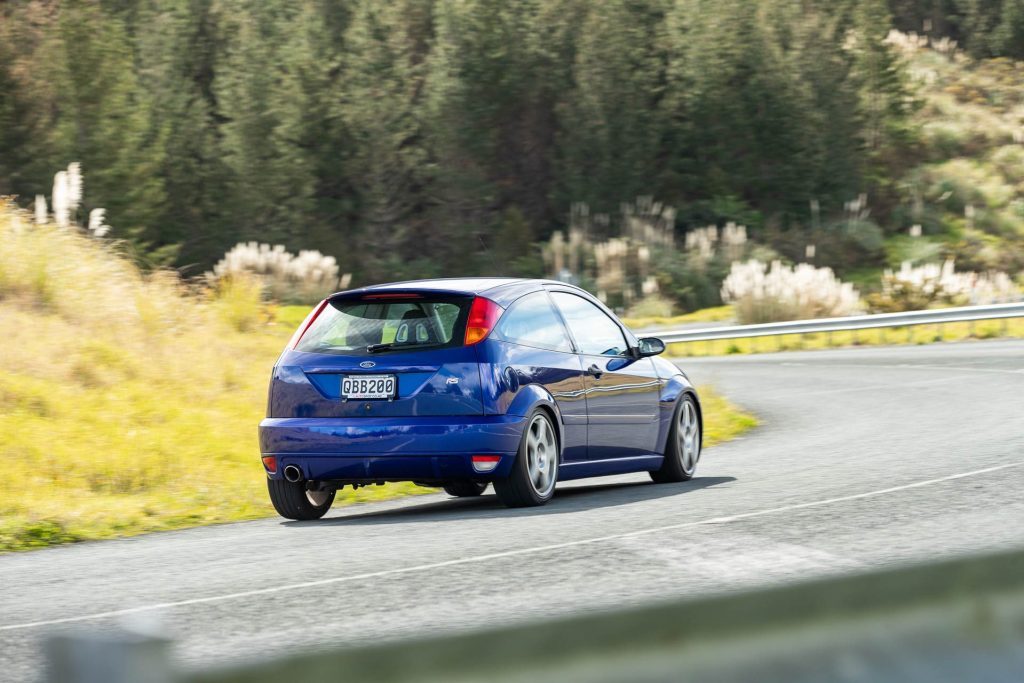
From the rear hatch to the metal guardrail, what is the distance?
1886 centimetres

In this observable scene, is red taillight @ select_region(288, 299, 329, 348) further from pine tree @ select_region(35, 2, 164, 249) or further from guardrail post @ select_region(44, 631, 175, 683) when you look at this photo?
pine tree @ select_region(35, 2, 164, 249)

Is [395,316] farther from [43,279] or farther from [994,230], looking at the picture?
[994,230]

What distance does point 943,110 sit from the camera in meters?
63.4

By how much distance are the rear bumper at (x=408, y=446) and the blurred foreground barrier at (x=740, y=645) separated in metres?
7.07

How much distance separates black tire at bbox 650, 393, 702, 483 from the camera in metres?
11.5

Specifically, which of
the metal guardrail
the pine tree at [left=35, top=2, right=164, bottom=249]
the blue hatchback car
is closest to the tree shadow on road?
the blue hatchback car

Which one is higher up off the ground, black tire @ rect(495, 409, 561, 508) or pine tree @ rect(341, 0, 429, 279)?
pine tree @ rect(341, 0, 429, 279)

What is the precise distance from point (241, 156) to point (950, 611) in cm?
5387

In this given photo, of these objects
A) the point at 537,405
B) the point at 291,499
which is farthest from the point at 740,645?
the point at 291,499

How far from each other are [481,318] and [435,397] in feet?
1.98

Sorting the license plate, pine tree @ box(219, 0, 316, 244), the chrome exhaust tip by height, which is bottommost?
the chrome exhaust tip

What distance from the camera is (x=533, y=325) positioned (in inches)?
399

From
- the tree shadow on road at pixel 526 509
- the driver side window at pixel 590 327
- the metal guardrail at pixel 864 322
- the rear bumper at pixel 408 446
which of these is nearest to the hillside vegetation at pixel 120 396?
the tree shadow on road at pixel 526 509

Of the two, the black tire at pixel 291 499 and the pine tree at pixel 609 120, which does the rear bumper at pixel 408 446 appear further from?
the pine tree at pixel 609 120
